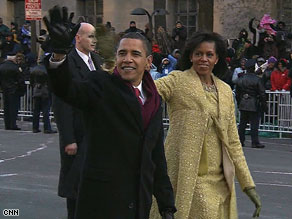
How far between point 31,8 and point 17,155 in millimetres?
7319

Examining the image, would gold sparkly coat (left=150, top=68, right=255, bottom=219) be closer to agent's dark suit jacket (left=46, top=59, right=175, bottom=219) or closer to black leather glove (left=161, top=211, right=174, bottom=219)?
black leather glove (left=161, top=211, right=174, bottom=219)

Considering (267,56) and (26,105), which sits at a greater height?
(267,56)

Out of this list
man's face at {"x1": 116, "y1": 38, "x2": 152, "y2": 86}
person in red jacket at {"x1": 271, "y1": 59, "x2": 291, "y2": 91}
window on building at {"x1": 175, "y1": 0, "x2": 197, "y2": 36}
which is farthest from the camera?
window on building at {"x1": 175, "y1": 0, "x2": 197, "y2": 36}

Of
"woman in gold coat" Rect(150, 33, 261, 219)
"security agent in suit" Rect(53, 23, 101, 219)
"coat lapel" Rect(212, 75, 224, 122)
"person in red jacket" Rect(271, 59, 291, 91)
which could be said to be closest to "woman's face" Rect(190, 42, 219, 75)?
"woman in gold coat" Rect(150, 33, 261, 219)

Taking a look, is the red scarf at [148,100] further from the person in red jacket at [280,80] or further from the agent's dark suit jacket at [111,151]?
the person in red jacket at [280,80]

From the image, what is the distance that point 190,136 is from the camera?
16.1 feet

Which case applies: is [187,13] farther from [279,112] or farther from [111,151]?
[111,151]

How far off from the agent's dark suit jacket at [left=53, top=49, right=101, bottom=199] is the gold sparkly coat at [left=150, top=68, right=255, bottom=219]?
0.88 m

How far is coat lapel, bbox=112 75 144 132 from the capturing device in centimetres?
383

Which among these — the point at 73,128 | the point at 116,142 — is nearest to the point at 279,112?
the point at 73,128

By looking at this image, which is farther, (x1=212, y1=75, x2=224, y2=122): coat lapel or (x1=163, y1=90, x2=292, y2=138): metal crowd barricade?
(x1=163, y1=90, x2=292, y2=138): metal crowd barricade

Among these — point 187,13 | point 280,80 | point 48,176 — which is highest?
point 187,13

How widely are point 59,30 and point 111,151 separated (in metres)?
0.78

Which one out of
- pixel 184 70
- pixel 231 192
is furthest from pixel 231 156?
pixel 184 70
